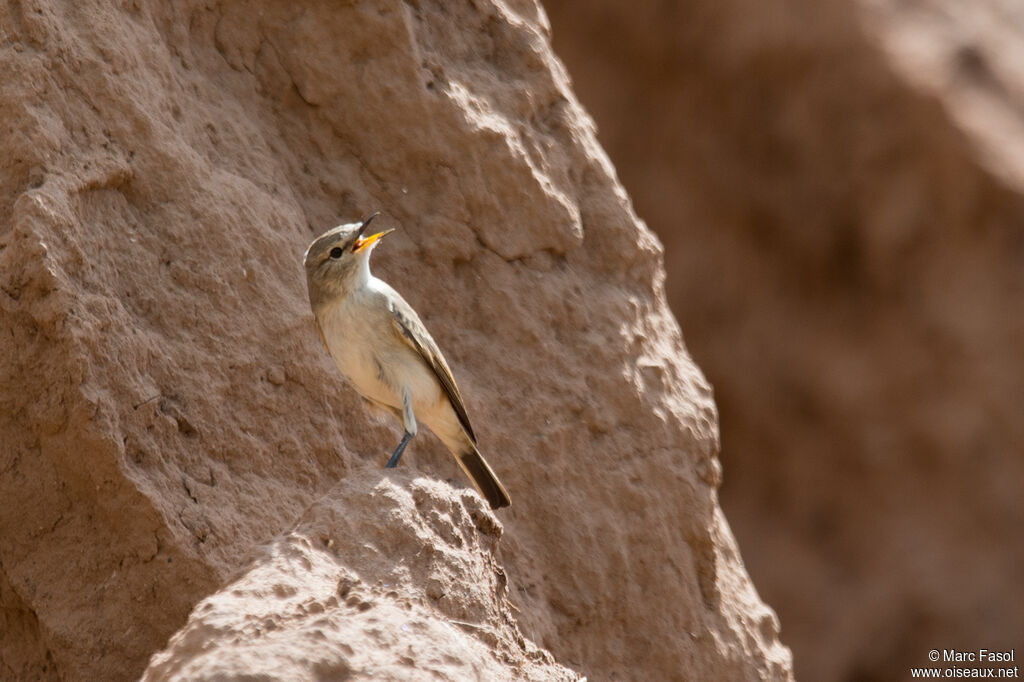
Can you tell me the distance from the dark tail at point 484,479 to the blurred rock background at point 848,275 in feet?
25.8

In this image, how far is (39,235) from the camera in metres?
5.75

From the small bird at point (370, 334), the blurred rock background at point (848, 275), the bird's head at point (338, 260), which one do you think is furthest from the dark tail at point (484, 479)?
the blurred rock background at point (848, 275)

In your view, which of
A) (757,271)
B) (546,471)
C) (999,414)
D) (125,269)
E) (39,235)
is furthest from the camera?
(757,271)

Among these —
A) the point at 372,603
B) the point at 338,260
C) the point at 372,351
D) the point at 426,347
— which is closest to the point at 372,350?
the point at 372,351

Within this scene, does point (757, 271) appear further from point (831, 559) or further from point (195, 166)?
point (195, 166)

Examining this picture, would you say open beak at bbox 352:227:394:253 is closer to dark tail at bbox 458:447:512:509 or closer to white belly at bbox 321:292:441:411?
white belly at bbox 321:292:441:411

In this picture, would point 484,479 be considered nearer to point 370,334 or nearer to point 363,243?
point 370,334

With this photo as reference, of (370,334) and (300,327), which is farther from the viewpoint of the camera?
(300,327)

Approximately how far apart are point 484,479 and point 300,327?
124 cm

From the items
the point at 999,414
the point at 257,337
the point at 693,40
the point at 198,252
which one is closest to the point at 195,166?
the point at 198,252

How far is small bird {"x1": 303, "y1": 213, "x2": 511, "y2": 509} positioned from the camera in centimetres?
638

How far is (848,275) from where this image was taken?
1385cm

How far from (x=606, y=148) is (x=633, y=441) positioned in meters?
7.62

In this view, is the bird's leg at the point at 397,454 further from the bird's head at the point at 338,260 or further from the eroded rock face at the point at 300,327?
the bird's head at the point at 338,260
